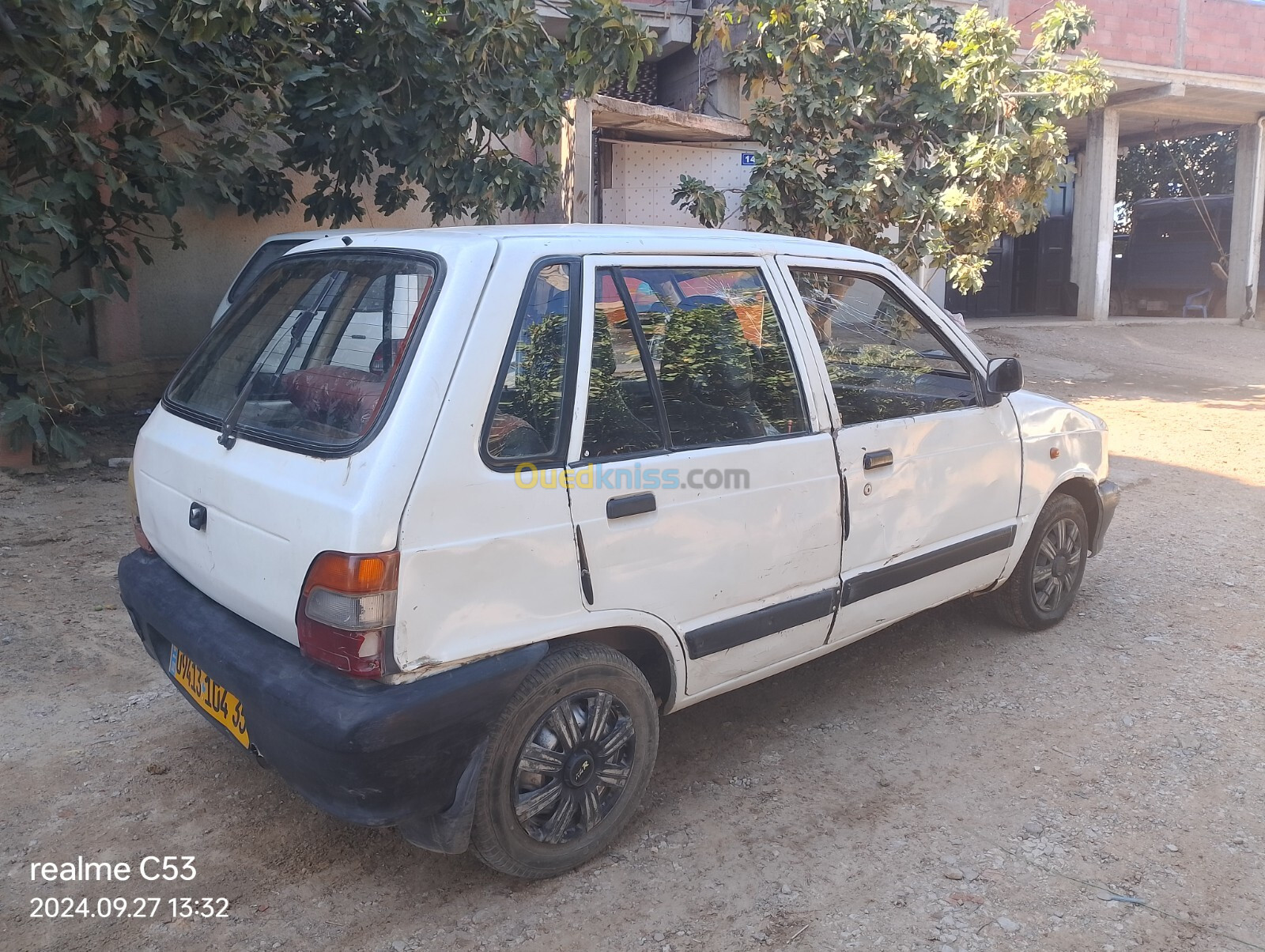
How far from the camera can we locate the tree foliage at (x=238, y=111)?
5078 millimetres

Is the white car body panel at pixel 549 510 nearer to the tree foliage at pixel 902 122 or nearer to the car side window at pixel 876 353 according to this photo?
the car side window at pixel 876 353

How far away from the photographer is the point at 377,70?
6371mm

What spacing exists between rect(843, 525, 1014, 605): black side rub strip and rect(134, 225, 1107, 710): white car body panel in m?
0.03

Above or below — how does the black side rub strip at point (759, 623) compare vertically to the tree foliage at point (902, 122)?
below

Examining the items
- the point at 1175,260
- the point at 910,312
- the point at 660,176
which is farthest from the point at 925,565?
the point at 1175,260

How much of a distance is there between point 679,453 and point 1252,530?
4.87m

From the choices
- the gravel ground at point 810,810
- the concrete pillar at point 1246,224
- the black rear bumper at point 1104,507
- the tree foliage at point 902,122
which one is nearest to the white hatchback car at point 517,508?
the gravel ground at point 810,810

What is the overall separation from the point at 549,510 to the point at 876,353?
159cm

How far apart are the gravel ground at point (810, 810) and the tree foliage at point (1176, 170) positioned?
2256 cm

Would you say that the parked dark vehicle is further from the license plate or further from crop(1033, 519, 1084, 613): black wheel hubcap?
the license plate

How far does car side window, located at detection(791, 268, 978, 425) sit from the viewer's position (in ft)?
10.6

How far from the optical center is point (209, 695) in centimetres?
264

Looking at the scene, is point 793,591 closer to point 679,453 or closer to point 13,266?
point 679,453

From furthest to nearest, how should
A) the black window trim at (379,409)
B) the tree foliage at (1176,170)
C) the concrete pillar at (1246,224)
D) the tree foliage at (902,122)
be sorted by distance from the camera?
the tree foliage at (1176,170), the concrete pillar at (1246,224), the tree foliage at (902,122), the black window trim at (379,409)
